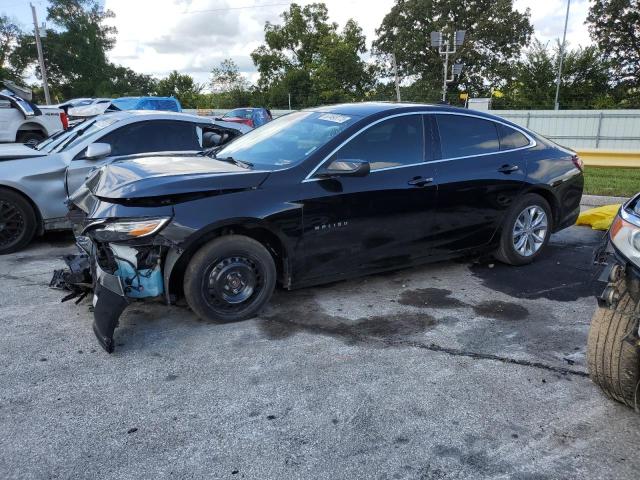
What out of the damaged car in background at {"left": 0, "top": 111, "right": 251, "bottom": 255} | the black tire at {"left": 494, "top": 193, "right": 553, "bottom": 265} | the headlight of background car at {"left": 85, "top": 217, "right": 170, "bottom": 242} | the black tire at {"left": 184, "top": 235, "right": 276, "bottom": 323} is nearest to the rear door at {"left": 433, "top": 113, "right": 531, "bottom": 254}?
the black tire at {"left": 494, "top": 193, "right": 553, "bottom": 265}

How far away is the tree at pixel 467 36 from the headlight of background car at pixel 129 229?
43.7 m

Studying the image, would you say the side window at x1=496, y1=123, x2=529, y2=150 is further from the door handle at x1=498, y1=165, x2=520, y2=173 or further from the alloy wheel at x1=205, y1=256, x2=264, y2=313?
the alloy wheel at x1=205, y1=256, x2=264, y2=313

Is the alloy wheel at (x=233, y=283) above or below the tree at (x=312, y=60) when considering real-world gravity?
below

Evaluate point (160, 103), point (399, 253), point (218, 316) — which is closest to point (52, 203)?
point (218, 316)

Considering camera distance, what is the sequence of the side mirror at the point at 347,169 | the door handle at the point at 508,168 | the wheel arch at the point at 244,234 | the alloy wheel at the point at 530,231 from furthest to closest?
1. the alloy wheel at the point at 530,231
2. the door handle at the point at 508,168
3. the side mirror at the point at 347,169
4. the wheel arch at the point at 244,234

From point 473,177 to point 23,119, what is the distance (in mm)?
12115

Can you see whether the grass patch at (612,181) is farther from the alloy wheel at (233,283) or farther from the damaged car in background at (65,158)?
the alloy wheel at (233,283)

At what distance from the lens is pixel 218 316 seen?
12.6 ft

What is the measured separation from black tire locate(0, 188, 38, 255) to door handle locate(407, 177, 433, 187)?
14.0 ft

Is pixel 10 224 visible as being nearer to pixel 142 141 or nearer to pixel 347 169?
pixel 142 141

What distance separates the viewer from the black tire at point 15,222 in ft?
18.4

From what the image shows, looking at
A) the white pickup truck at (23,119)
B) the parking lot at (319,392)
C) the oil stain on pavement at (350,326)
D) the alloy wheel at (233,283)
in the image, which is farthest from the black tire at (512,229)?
the white pickup truck at (23,119)

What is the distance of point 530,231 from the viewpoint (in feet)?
17.4

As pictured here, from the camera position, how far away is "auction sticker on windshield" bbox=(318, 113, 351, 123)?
14.3 ft
